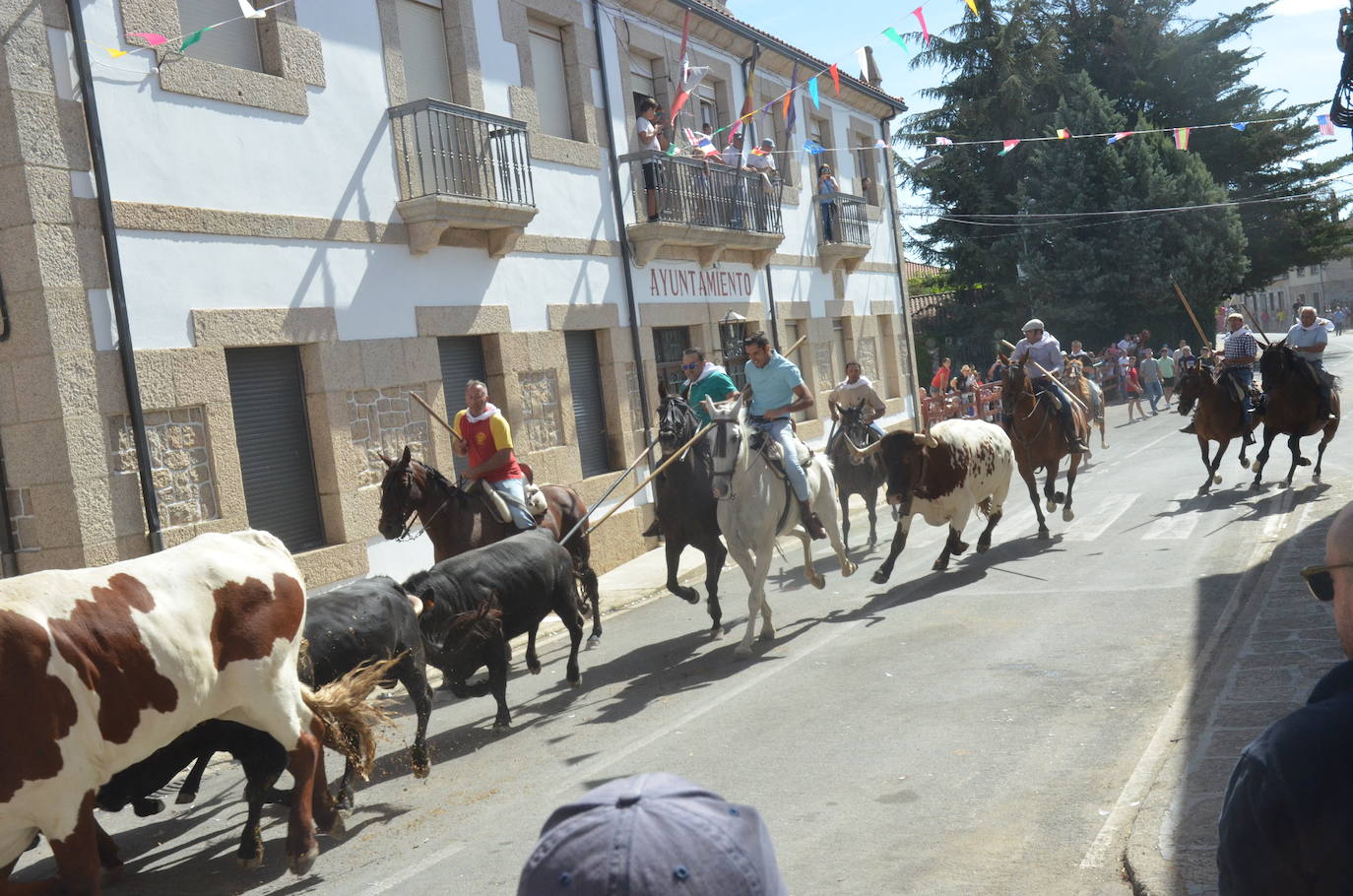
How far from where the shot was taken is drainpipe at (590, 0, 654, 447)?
1619 cm

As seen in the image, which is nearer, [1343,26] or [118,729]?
[118,729]

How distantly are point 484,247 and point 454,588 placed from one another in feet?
23.5

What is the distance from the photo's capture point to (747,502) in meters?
9.60

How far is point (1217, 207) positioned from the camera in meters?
36.9

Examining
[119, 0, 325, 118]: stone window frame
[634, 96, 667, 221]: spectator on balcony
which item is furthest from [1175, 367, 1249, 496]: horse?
[119, 0, 325, 118]: stone window frame

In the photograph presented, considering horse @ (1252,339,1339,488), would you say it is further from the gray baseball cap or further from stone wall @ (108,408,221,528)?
the gray baseball cap

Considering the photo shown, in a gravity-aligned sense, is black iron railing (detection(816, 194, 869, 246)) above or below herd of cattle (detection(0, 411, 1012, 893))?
above

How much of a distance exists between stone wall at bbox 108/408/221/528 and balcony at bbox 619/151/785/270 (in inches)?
312

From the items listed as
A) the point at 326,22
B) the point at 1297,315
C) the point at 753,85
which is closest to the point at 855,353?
the point at 753,85

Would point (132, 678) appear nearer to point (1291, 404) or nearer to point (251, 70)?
point (251, 70)

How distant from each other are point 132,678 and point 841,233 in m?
19.9

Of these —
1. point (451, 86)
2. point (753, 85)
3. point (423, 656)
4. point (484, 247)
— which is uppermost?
point (753, 85)

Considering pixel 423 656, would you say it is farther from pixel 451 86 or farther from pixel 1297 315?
pixel 1297 315

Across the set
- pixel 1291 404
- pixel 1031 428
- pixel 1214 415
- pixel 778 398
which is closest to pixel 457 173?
pixel 778 398
